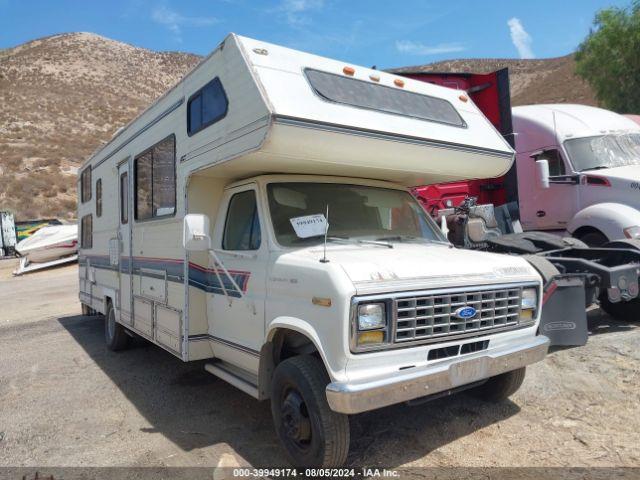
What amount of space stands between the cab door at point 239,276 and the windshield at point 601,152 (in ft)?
20.2

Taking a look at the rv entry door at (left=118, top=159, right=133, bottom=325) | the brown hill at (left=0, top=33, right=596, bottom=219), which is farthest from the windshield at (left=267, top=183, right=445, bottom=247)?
the brown hill at (left=0, top=33, right=596, bottom=219)

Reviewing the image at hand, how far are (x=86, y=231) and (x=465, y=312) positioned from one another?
749cm

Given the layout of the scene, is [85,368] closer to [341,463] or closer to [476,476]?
[341,463]

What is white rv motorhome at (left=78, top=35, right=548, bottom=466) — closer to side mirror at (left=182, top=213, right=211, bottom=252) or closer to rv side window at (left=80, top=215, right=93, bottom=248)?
side mirror at (left=182, top=213, right=211, bottom=252)

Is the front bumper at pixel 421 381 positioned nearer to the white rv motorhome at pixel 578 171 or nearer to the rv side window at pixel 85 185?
the white rv motorhome at pixel 578 171

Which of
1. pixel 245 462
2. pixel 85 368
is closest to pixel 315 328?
pixel 245 462

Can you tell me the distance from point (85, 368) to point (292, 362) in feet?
13.6

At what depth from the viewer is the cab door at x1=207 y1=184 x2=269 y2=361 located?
4.07 meters

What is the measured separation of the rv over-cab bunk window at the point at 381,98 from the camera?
425 cm

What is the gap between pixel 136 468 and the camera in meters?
3.83

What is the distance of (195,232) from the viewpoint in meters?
4.07

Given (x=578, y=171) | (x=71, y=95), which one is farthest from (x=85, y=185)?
(x=71, y=95)

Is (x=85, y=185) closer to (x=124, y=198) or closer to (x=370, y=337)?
(x=124, y=198)

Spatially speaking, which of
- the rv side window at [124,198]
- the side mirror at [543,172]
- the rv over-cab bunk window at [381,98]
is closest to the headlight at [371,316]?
the rv over-cab bunk window at [381,98]
